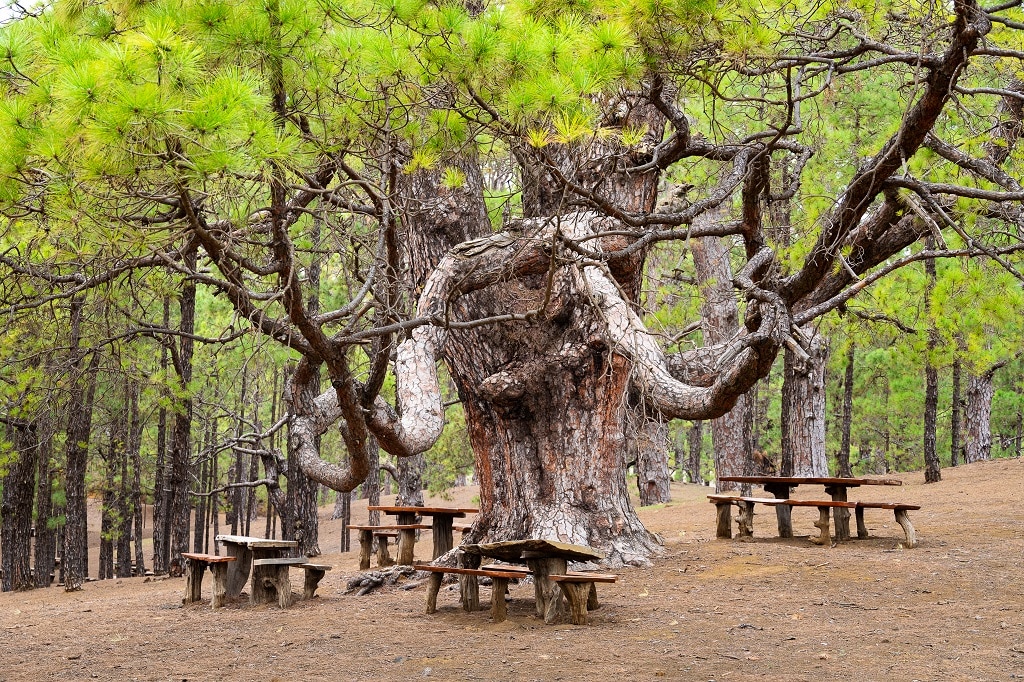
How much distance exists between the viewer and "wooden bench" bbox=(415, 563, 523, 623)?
621cm

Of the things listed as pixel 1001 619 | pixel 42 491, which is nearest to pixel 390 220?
pixel 1001 619

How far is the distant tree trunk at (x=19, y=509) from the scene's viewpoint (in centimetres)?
1401

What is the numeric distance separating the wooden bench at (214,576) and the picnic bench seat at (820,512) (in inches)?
199

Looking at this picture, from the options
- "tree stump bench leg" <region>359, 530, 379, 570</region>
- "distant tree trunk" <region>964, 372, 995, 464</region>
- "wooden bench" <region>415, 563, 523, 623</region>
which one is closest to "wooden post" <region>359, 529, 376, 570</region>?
"tree stump bench leg" <region>359, 530, 379, 570</region>

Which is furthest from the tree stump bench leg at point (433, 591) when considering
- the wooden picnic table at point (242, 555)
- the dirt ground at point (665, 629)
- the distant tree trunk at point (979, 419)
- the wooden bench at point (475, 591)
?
the distant tree trunk at point (979, 419)

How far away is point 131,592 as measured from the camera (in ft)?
37.5

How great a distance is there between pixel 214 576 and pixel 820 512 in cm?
610

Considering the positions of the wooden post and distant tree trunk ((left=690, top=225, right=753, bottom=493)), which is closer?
the wooden post

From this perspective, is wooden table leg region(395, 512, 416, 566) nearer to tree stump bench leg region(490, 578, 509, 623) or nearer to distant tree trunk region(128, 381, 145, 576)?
tree stump bench leg region(490, 578, 509, 623)

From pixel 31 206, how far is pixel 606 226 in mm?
4798

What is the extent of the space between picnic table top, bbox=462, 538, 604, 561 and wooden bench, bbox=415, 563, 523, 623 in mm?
136

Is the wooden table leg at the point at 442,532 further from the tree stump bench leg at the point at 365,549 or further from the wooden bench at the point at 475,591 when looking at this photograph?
the wooden bench at the point at 475,591

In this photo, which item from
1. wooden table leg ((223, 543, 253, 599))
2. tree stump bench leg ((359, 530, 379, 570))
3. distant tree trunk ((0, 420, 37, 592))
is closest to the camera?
wooden table leg ((223, 543, 253, 599))

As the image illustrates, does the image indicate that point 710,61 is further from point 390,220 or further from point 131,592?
point 131,592
